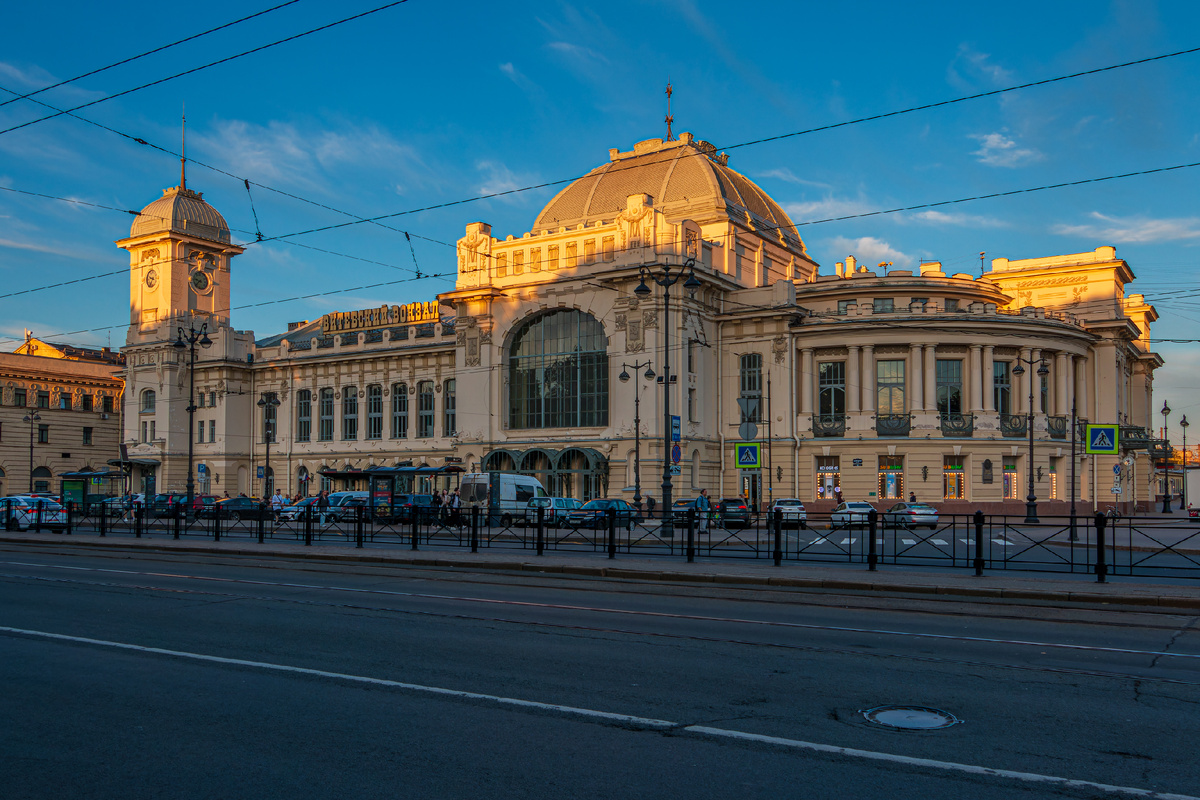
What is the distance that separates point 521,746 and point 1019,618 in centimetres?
994

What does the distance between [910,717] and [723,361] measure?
5506 centimetres

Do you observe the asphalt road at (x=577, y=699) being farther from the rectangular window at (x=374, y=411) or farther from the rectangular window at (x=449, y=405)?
the rectangular window at (x=374, y=411)

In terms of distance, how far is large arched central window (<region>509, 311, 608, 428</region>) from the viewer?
6147 centimetres

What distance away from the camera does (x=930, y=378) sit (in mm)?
57094

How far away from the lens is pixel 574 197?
70.5 meters

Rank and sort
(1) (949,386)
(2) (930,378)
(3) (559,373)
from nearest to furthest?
(2) (930,378), (1) (949,386), (3) (559,373)

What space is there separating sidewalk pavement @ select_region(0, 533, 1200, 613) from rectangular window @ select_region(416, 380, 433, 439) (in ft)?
148

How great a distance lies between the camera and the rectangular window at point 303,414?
80.5m

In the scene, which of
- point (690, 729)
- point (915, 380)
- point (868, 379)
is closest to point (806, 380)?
point (868, 379)

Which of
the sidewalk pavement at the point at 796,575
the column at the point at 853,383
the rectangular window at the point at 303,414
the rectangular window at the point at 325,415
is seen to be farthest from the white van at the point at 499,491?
the rectangular window at the point at 303,414

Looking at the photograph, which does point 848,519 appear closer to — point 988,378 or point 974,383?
point 974,383

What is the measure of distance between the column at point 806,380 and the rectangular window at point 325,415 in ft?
129

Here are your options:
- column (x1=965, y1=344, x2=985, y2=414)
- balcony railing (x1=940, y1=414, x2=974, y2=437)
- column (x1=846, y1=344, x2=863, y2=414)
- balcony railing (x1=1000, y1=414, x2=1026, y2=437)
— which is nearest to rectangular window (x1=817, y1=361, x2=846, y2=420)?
column (x1=846, y1=344, x2=863, y2=414)

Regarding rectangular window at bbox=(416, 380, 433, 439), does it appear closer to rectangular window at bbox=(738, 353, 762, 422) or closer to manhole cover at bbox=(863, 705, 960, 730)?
rectangular window at bbox=(738, 353, 762, 422)
